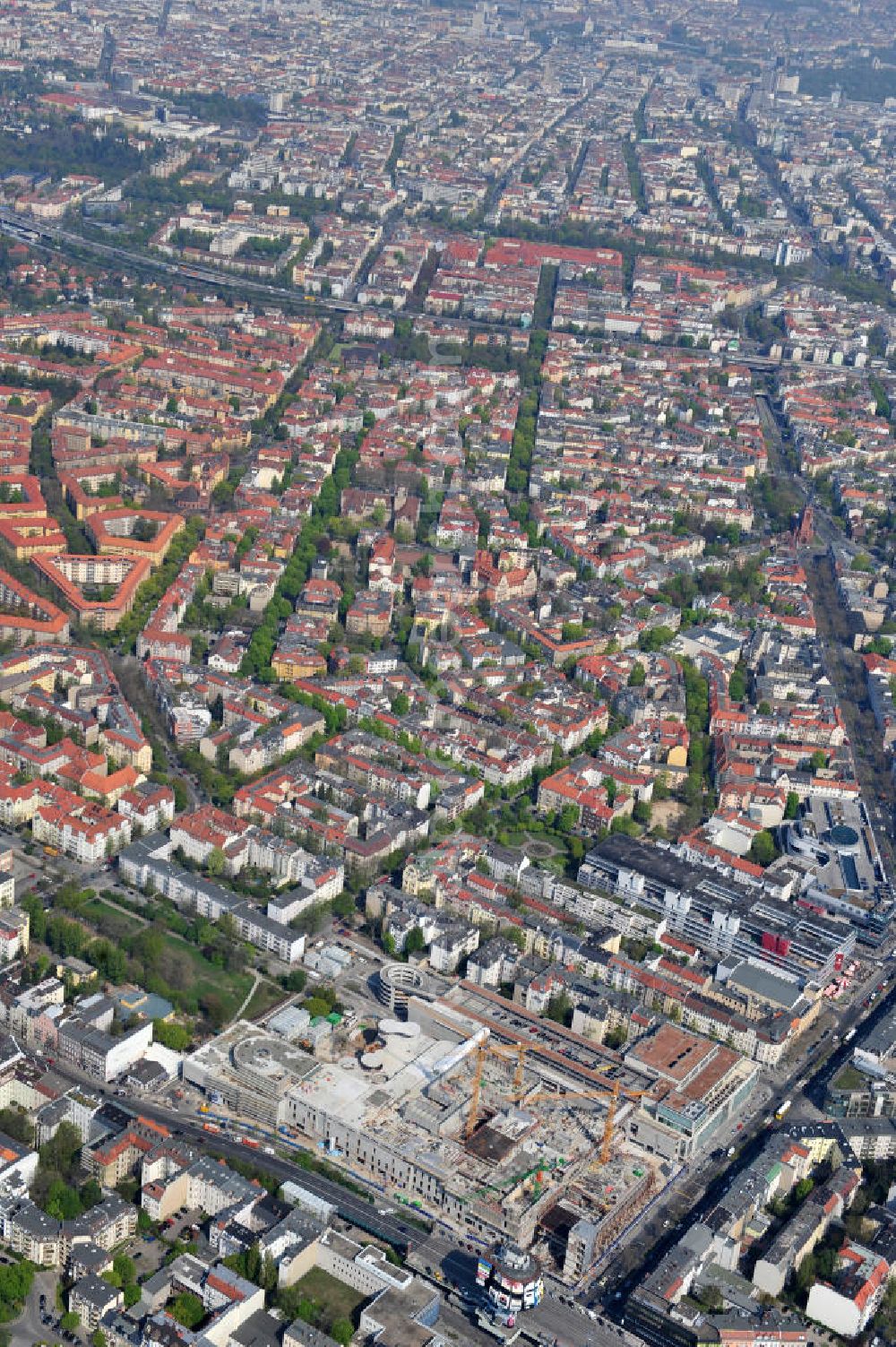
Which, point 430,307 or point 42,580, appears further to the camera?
point 430,307

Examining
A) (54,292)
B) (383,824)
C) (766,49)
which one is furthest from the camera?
(766,49)

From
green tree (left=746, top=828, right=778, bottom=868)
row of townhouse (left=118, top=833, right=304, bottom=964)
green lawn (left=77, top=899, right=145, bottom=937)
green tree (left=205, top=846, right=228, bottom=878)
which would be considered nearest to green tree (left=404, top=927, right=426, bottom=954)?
row of townhouse (left=118, top=833, right=304, bottom=964)

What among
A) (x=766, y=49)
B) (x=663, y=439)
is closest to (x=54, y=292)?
(x=663, y=439)

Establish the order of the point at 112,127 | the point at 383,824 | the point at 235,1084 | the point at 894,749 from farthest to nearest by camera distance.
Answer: the point at 112,127 → the point at 894,749 → the point at 383,824 → the point at 235,1084

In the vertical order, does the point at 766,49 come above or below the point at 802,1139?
above

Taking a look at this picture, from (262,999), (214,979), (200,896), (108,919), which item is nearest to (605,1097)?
(262,999)

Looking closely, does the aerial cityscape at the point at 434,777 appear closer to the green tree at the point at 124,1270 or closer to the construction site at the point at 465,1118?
the construction site at the point at 465,1118

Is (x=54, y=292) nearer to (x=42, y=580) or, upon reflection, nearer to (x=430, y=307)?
(x=430, y=307)

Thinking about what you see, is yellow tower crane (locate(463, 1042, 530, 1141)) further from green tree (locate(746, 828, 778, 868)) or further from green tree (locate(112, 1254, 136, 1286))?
green tree (locate(746, 828, 778, 868))
